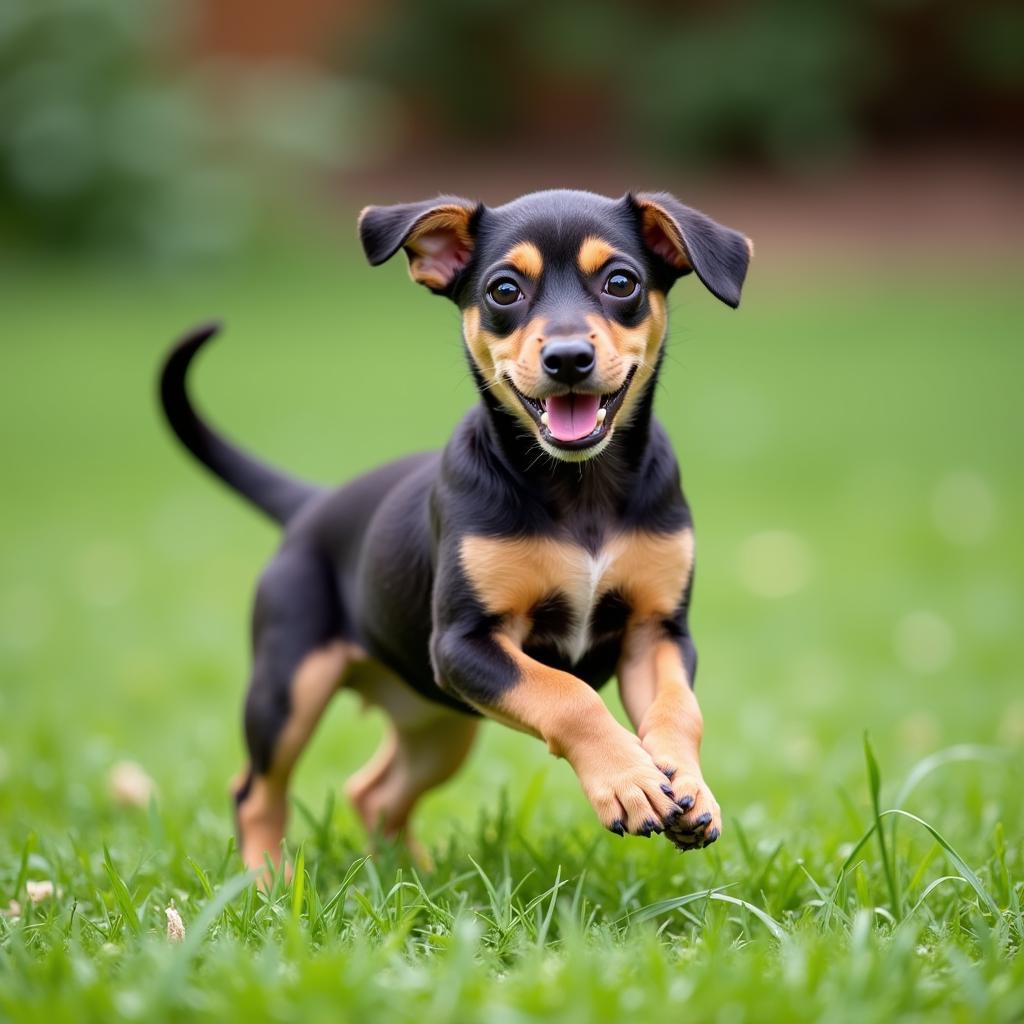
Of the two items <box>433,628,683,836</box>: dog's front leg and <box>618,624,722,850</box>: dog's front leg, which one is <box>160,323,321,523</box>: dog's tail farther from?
<box>618,624,722,850</box>: dog's front leg

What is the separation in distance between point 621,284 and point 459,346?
626 mm

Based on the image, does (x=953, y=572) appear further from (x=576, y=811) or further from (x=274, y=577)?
(x=274, y=577)

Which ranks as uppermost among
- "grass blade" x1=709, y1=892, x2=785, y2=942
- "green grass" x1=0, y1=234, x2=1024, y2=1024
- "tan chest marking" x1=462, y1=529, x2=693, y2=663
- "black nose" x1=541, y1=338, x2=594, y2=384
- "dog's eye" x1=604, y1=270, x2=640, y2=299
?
"dog's eye" x1=604, y1=270, x2=640, y2=299

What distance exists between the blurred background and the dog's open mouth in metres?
1.27

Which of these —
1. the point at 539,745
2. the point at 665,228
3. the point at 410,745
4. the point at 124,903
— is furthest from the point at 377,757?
the point at 665,228

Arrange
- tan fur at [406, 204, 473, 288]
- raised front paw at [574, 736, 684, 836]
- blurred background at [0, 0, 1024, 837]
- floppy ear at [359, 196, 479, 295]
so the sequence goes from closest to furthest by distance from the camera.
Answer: raised front paw at [574, 736, 684, 836]
floppy ear at [359, 196, 479, 295]
tan fur at [406, 204, 473, 288]
blurred background at [0, 0, 1024, 837]

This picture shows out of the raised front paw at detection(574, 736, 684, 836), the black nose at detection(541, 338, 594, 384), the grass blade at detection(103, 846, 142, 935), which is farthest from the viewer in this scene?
the black nose at detection(541, 338, 594, 384)

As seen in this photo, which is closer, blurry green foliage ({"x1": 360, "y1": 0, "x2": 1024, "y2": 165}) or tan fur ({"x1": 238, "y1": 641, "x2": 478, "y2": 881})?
tan fur ({"x1": 238, "y1": 641, "x2": 478, "y2": 881})

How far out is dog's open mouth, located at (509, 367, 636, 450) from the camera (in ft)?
A: 11.3

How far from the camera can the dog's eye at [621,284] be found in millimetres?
3598

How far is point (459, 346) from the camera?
13.3 feet

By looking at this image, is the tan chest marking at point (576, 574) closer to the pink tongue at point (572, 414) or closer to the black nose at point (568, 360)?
the pink tongue at point (572, 414)

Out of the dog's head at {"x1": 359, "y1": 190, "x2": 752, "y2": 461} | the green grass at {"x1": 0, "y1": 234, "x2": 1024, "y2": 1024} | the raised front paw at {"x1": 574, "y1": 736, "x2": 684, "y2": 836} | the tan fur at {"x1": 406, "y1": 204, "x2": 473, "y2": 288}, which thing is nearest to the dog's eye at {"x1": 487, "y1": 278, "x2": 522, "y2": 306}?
the dog's head at {"x1": 359, "y1": 190, "x2": 752, "y2": 461}

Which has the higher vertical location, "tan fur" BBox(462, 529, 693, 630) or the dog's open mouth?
the dog's open mouth
